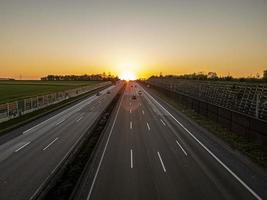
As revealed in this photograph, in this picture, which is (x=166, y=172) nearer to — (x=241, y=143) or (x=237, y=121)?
(x=241, y=143)

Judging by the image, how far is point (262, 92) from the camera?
27.8 m

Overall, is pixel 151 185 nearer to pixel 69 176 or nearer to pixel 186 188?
pixel 186 188

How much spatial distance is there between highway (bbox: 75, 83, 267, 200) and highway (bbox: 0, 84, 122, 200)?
8.59 feet

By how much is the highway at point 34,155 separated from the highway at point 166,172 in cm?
262

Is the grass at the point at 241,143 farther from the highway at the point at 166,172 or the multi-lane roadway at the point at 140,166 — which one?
the highway at the point at 166,172

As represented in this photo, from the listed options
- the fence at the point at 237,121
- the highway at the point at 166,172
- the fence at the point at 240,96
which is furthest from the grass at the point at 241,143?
the fence at the point at 240,96

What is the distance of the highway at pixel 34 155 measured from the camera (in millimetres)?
16109

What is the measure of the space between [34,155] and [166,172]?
10052 mm

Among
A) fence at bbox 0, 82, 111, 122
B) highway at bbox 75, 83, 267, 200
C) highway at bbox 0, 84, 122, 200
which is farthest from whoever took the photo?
fence at bbox 0, 82, 111, 122

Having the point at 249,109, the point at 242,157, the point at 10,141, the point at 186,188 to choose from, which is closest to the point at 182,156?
the point at 242,157

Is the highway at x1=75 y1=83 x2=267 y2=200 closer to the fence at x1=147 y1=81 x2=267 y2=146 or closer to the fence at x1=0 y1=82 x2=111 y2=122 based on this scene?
the fence at x1=147 y1=81 x2=267 y2=146

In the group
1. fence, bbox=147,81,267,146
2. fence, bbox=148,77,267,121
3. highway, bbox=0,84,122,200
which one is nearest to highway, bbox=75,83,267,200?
highway, bbox=0,84,122,200

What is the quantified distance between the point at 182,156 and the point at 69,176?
7903mm

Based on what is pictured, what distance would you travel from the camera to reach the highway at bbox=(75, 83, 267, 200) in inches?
587
